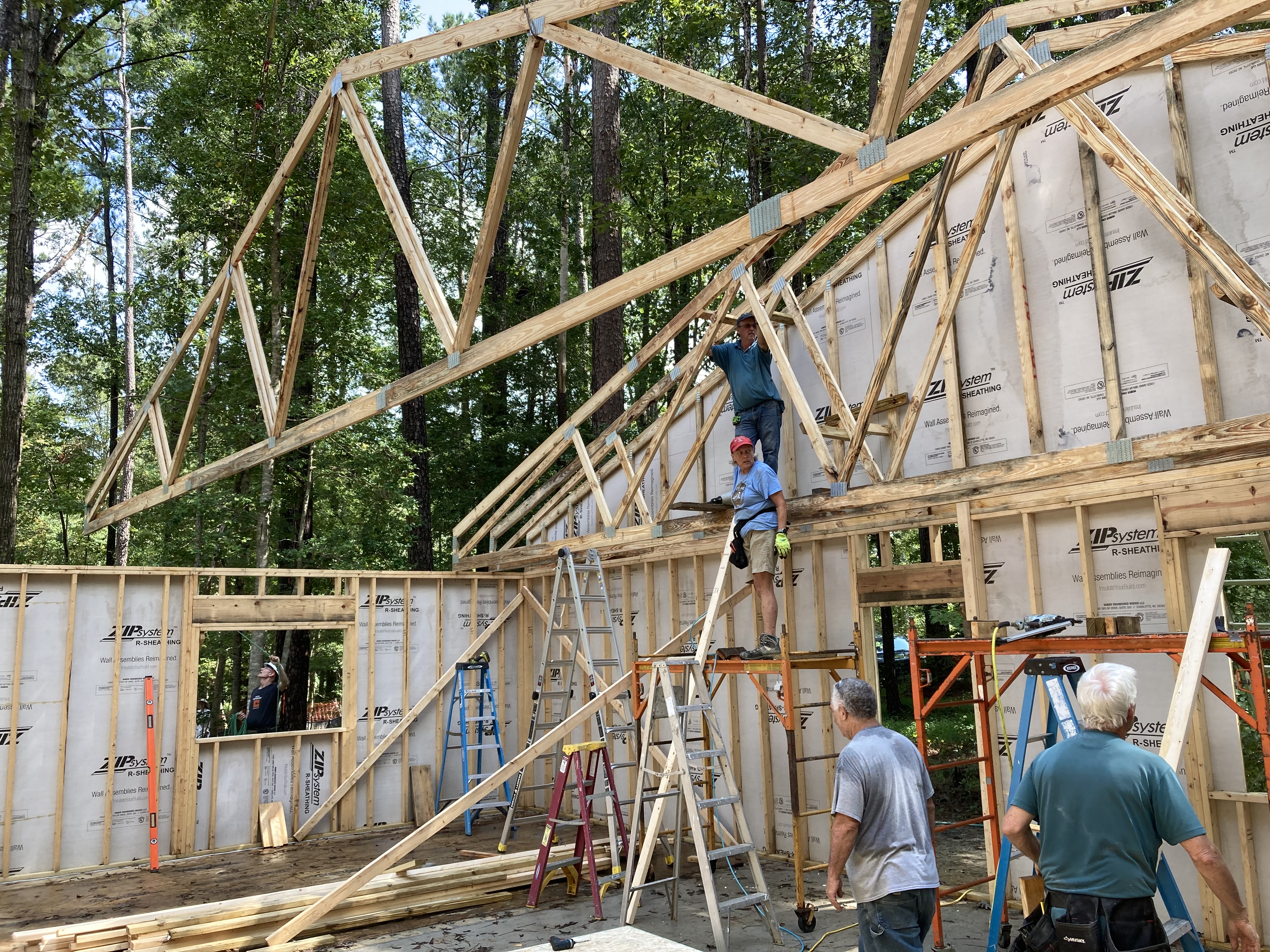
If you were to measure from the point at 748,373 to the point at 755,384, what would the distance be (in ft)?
Result: 0.36

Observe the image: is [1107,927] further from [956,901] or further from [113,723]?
[113,723]

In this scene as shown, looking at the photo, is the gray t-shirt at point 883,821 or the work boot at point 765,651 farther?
the work boot at point 765,651

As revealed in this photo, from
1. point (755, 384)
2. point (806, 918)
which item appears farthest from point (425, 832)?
point (755, 384)

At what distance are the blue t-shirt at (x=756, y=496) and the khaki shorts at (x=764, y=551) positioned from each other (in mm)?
40

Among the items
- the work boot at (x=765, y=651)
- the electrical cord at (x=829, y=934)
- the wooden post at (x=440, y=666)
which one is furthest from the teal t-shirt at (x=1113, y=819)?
the wooden post at (x=440, y=666)

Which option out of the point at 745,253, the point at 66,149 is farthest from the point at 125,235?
the point at 745,253

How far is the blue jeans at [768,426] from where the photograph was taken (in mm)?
7367

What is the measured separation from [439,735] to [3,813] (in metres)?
4.24

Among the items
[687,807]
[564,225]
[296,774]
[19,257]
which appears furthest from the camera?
[564,225]

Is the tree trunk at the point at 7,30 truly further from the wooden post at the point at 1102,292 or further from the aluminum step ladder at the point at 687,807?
the wooden post at the point at 1102,292

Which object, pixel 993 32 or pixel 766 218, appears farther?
pixel 993 32

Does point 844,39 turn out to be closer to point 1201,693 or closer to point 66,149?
point 66,149

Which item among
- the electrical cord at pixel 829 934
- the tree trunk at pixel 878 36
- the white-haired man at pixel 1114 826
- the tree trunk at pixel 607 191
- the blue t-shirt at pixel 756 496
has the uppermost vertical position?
the tree trunk at pixel 878 36

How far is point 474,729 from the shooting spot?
423 inches
